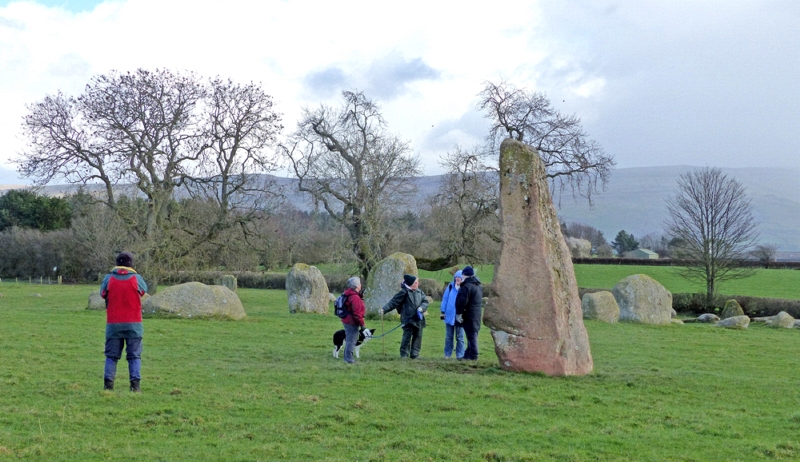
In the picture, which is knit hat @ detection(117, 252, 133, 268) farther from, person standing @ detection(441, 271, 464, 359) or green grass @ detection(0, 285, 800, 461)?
person standing @ detection(441, 271, 464, 359)

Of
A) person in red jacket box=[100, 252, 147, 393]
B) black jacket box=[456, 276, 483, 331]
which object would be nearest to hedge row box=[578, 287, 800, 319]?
black jacket box=[456, 276, 483, 331]

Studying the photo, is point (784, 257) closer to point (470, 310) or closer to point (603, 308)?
point (603, 308)

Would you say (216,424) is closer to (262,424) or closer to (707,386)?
(262,424)

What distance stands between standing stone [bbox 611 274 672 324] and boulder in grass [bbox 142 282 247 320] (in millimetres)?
15122

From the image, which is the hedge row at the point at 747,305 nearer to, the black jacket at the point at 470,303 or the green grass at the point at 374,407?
the green grass at the point at 374,407

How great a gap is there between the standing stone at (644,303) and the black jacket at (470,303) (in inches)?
641

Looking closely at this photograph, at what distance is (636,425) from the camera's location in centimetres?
877

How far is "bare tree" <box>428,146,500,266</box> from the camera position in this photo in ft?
122

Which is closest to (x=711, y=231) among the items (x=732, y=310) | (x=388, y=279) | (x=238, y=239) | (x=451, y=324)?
(x=732, y=310)

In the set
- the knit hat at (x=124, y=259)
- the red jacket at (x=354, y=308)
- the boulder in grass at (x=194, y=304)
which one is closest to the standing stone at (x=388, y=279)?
the boulder in grass at (x=194, y=304)

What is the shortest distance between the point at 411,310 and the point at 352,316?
4.26ft

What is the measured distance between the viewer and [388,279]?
27.1 m

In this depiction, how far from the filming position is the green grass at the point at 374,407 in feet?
24.3

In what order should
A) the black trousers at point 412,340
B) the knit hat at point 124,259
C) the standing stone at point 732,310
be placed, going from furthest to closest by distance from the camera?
the standing stone at point 732,310 < the black trousers at point 412,340 < the knit hat at point 124,259
